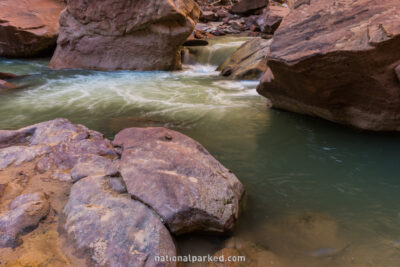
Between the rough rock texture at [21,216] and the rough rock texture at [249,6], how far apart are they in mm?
18398

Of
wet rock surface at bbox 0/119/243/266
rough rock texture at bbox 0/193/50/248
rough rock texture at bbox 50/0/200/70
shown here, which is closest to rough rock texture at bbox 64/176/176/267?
wet rock surface at bbox 0/119/243/266

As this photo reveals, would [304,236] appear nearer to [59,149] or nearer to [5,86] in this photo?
[59,149]

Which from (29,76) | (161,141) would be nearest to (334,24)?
(161,141)

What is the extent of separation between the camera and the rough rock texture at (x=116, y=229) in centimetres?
141

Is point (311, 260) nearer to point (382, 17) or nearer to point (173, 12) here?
point (382, 17)

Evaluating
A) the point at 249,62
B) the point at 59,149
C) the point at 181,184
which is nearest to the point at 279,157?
the point at 181,184

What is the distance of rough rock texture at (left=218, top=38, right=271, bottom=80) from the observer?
23.5 feet

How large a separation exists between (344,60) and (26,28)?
1159 cm

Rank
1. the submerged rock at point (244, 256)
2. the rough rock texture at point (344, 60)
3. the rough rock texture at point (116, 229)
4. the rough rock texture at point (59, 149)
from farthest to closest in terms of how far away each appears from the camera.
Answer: the rough rock texture at point (344, 60)
the rough rock texture at point (59, 149)
the submerged rock at point (244, 256)
the rough rock texture at point (116, 229)

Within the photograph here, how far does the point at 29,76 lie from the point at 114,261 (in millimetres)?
8483

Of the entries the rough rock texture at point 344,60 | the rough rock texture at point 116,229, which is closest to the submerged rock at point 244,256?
the rough rock texture at point 116,229

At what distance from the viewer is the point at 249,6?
1728cm

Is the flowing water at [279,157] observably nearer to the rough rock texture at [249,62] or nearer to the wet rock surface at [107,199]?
the wet rock surface at [107,199]

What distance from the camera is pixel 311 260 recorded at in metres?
1.61
